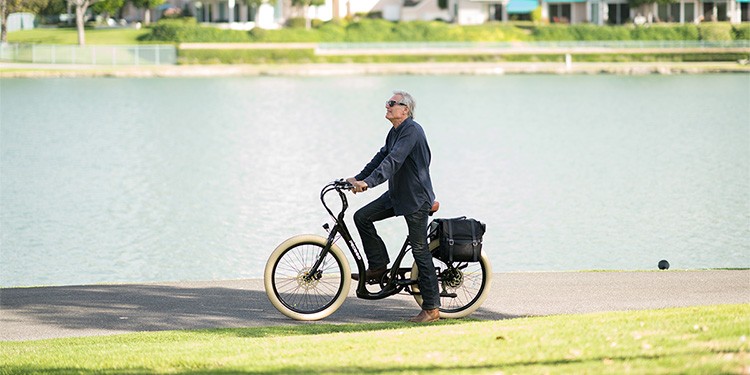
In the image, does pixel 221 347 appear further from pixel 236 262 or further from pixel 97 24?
→ pixel 97 24

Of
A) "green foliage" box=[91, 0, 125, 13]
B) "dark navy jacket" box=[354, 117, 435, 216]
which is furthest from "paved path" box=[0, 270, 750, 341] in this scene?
"green foliage" box=[91, 0, 125, 13]

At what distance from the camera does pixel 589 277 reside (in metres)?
13.0

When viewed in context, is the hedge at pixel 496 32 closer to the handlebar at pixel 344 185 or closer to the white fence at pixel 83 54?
the white fence at pixel 83 54

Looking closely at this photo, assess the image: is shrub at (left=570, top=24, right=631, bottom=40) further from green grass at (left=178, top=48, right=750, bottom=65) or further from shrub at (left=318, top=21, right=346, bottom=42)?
shrub at (left=318, top=21, right=346, bottom=42)

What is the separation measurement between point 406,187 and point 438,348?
2.48 m

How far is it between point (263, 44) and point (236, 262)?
67.4 m

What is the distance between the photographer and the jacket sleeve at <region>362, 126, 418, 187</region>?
10305mm

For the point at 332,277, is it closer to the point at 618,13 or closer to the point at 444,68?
the point at 444,68

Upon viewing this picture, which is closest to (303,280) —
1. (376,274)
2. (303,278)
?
(303,278)

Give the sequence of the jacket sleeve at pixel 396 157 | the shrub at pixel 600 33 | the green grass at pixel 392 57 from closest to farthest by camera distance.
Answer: the jacket sleeve at pixel 396 157 → the green grass at pixel 392 57 → the shrub at pixel 600 33

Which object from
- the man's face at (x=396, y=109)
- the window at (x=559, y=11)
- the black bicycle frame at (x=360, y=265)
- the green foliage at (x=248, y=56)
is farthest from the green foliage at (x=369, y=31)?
the man's face at (x=396, y=109)

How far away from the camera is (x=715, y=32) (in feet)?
303

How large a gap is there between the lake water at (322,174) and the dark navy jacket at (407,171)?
8.81 meters

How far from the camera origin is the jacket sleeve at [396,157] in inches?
406
